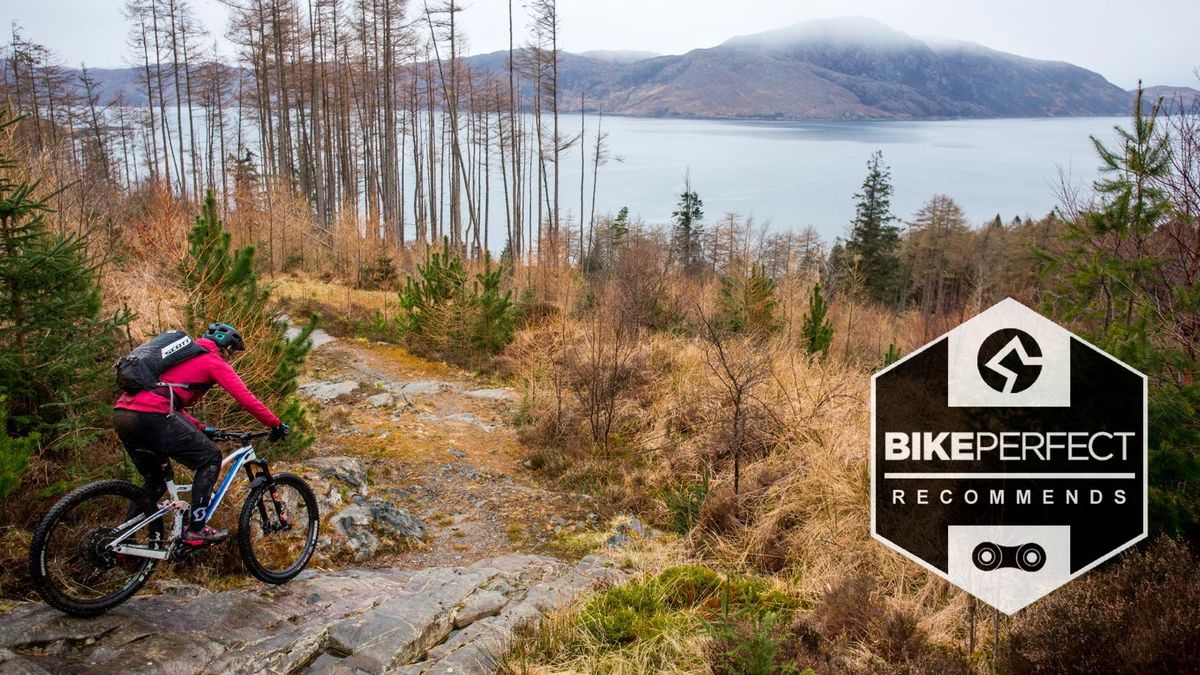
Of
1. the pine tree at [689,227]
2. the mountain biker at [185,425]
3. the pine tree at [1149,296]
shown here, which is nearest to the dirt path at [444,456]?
the mountain biker at [185,425]

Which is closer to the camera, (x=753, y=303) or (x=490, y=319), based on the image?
(x=490, y=319)

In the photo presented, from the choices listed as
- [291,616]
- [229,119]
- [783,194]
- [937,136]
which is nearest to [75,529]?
[291,616]

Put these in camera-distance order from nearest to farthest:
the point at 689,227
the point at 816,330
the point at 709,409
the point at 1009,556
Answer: the point at 1009,556
the point at 709,409
the point at 816,330
the point at 689,227

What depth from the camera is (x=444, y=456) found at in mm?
8023

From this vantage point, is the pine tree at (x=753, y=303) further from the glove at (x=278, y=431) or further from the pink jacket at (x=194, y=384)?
the pink jacket at (x=194, y=384)

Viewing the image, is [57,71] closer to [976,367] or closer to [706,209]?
[976,367]

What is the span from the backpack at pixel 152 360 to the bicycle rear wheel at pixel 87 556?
0.54 m

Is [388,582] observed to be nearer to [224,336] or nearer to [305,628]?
[305,628]

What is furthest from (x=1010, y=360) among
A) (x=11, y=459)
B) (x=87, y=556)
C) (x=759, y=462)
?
(x=11, y=459)

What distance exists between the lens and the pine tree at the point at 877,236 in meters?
44.9

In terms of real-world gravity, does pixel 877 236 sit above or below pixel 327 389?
above

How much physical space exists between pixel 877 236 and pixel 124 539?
156ft

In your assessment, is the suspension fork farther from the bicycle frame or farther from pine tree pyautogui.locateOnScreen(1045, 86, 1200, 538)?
pine tree pyautogui.locateOnScreen(1045, 86, 1200, 538)

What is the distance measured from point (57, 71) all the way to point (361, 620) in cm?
4378
